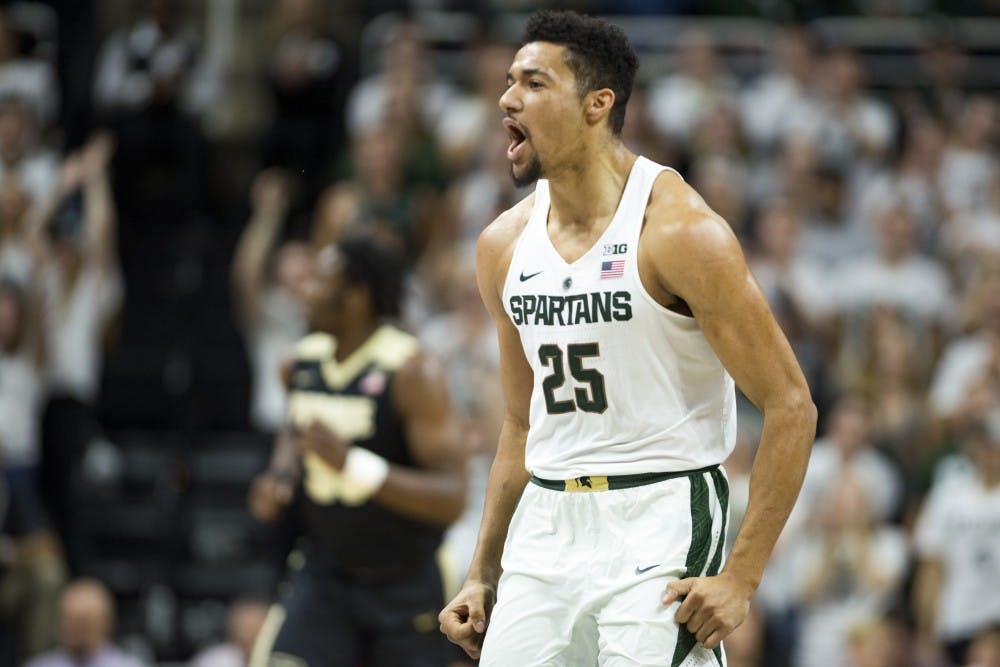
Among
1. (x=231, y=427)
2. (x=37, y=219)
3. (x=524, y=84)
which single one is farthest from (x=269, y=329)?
(x=524, y=84)

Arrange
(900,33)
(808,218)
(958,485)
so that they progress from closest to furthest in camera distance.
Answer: (958,485)
(808,218)
(900,33)

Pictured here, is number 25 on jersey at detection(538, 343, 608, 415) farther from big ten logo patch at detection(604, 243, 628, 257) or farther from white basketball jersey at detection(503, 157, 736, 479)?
big ten logo patch at detection(604, 243, 628, 257)

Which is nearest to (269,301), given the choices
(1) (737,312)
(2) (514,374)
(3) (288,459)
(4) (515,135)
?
(3) (288,459)

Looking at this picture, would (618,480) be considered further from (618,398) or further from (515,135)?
(515,135)

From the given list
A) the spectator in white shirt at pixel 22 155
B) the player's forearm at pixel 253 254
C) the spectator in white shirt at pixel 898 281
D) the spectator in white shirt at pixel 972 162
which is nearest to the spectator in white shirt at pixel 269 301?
the player's forearm at pixel 253 254

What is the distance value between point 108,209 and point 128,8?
3350 mm

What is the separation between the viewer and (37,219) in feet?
40.6

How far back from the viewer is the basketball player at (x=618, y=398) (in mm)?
4555

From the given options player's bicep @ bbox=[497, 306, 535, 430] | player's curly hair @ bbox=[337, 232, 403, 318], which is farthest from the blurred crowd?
player's bicep @ bbox=[497, 306, 535, 430]

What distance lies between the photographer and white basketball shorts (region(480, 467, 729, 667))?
458 centimetres

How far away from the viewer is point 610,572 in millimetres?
4676

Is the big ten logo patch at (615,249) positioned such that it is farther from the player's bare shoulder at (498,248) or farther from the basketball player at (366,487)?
the basketball player at (366,487)

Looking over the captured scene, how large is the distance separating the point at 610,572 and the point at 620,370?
0.58 meters

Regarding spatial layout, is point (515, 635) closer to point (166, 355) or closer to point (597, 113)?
point (597, 113)
